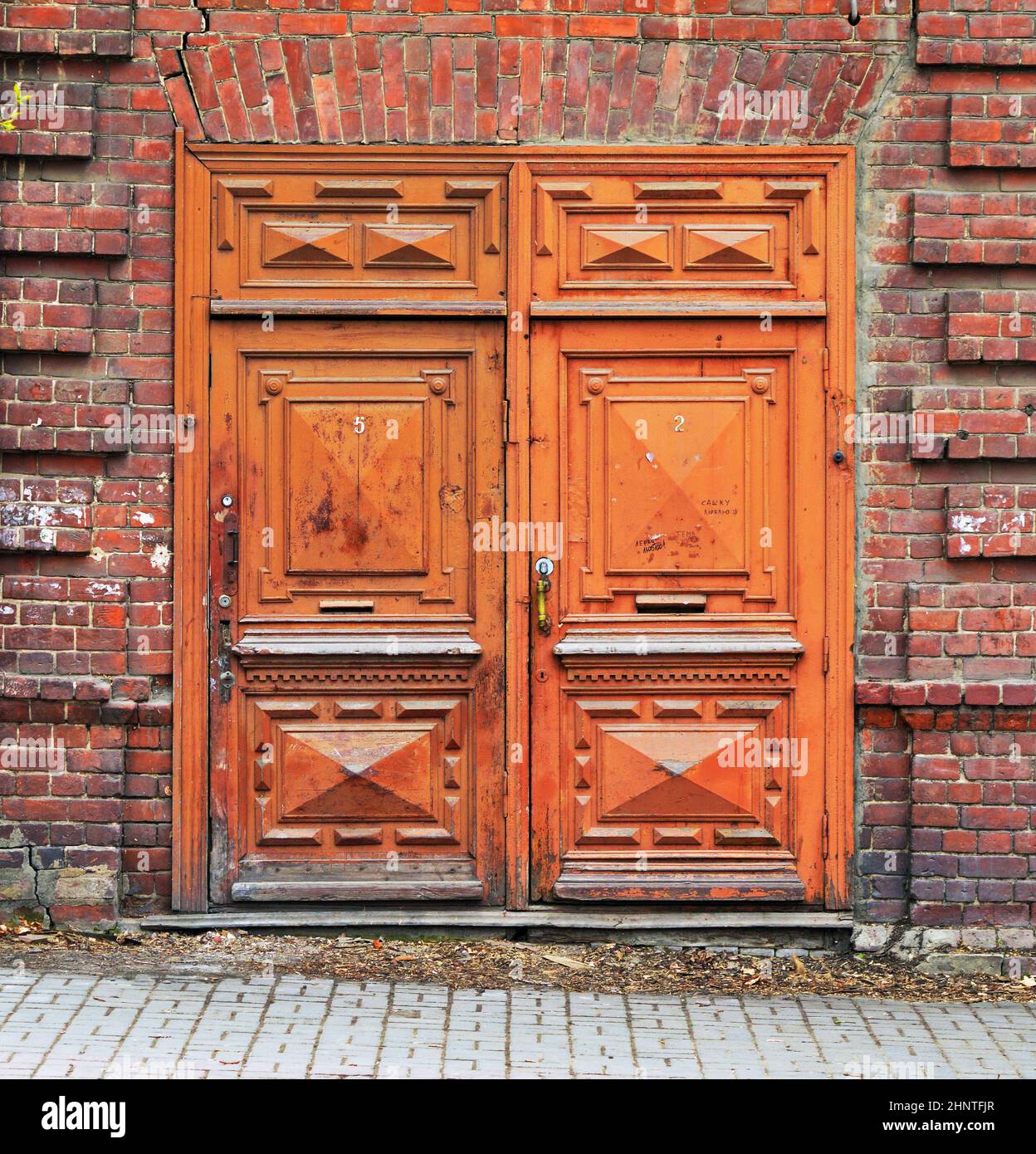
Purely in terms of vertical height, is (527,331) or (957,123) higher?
(957,123)

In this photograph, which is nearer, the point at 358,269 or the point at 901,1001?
the point at 901,1001

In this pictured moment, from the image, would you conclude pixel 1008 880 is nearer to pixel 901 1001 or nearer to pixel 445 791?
pixel 901 1001

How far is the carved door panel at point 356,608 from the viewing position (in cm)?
592

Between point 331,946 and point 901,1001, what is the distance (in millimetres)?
2351

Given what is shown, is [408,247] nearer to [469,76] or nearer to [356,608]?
[469,76]

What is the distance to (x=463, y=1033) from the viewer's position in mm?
4973

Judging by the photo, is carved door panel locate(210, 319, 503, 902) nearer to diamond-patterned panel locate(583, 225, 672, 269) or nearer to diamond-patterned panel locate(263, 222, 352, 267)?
diamond-patterned panel locate(263, 222, 352, 267)

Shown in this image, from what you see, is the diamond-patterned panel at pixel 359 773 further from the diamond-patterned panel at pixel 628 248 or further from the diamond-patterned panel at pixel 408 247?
the diamond-patterned panel at pixel 628 248

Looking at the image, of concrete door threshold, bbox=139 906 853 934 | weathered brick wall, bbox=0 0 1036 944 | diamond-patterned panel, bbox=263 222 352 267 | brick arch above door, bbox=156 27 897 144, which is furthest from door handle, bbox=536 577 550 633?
brick arch above door, bbox=156 27 897 144

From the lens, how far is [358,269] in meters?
5.92

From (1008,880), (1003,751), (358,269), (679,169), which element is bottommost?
(1008,880)

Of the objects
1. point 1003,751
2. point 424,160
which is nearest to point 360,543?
point 424,160

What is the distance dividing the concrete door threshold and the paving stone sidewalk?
0.43m

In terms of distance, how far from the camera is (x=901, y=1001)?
5.49 metres
